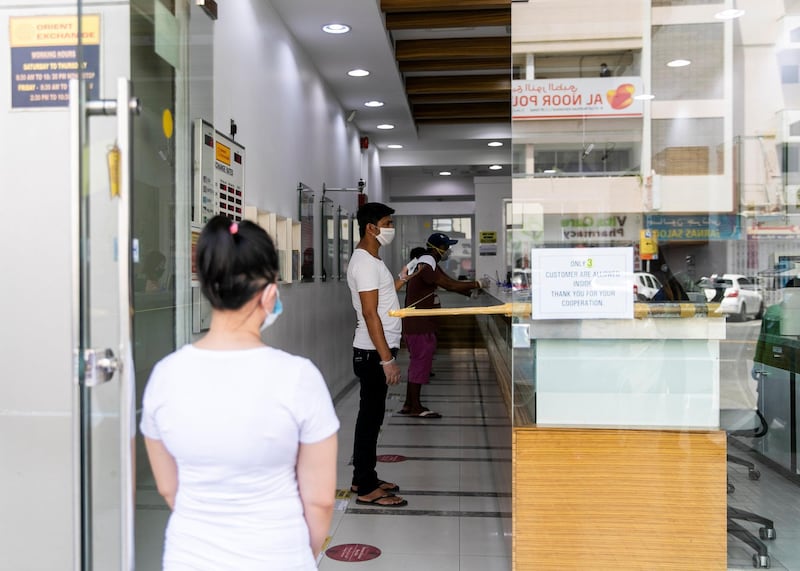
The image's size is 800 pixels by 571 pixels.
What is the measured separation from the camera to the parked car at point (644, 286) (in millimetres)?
2555

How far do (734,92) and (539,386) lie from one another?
1283mm

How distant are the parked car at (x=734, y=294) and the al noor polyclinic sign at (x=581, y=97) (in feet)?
2.13

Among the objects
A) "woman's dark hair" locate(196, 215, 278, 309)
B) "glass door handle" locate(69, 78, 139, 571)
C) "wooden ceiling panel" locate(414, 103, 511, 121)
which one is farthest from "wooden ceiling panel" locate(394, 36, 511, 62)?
"woman's dark hair" locate(196, 215, 278, 309)

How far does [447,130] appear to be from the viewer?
10.0 meters

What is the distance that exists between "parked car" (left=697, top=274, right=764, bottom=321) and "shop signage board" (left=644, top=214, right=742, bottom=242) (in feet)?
0.49

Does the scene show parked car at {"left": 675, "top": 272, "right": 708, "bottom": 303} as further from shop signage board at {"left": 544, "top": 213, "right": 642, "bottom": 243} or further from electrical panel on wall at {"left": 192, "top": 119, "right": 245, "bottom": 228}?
electrical panel on wall at {"left": 192, "top": 119, "right": 245, "bottom": 228}

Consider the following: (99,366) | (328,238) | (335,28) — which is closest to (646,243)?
(99,366)

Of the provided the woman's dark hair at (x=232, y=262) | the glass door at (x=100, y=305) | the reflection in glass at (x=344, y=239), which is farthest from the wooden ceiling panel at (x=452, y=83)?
the woman's dark hair at (x=232, y=262)

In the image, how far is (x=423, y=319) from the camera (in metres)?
6.28

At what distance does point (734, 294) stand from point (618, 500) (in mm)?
860

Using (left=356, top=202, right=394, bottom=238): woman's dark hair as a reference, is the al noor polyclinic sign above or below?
above

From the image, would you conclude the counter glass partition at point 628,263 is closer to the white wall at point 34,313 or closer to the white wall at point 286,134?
the white wall at point 34,313

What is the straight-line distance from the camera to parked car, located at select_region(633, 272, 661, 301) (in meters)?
2.55

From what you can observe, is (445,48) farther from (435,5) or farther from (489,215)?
(489,215)
